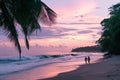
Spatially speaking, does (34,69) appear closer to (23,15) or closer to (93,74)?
(93,74)


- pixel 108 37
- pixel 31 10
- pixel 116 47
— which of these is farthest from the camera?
pixel 108 37

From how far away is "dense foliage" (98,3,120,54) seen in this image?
188 feet

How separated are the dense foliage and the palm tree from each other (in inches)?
1587

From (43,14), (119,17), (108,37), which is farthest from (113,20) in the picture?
(43,14)

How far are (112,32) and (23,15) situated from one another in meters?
42.4

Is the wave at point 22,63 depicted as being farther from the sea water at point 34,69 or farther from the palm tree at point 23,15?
the palm tree at point 23,15

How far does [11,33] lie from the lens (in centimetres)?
1689

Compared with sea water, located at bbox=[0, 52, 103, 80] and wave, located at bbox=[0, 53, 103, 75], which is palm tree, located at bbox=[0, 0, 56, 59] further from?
wave, located at bbox=[0, 53, 103, 75]

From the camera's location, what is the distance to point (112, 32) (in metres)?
57.8

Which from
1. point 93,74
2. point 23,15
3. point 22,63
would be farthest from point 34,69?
point 23,15

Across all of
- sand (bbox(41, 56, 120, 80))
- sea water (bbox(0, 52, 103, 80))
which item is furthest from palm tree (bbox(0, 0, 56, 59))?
sea water (bbox(0, 52, 103, 80))

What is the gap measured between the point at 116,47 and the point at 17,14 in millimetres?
45956

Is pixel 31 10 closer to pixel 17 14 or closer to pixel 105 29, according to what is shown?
pixel 17 14

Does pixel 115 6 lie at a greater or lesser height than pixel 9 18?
greater
